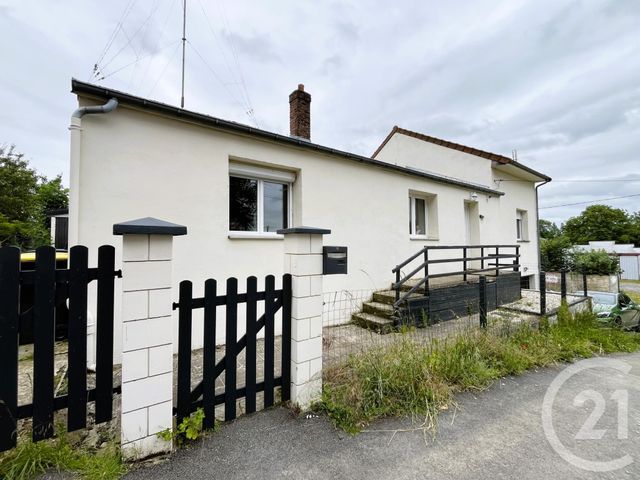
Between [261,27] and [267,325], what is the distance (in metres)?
7.40

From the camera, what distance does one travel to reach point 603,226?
52875 millimetres

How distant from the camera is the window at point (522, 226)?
13211 millimetres

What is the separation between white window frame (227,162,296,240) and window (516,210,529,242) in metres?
12.6

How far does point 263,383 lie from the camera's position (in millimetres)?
2684

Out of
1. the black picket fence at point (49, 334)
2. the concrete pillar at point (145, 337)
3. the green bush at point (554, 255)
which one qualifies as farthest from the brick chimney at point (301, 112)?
the green bush at point (554, 255)

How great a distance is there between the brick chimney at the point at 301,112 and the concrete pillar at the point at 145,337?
647 centimetres

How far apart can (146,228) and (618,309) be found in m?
12.0

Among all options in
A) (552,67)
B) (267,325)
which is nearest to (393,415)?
(267,325)

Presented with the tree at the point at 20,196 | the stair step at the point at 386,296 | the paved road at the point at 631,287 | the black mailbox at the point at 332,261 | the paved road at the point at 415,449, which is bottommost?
the paved road at the point at 631,287

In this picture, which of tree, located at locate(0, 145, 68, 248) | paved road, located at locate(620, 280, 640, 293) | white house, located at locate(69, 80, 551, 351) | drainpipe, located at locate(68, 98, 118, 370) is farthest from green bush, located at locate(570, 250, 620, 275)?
tree, located at locate(0, 145, 68, 248)

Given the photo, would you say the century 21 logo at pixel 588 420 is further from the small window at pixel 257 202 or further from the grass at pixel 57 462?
the small window at pixel 257 202

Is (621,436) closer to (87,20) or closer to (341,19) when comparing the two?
(341,19)

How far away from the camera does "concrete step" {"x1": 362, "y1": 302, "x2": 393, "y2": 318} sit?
5787 millimetres

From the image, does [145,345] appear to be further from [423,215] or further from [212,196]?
[423,215]
